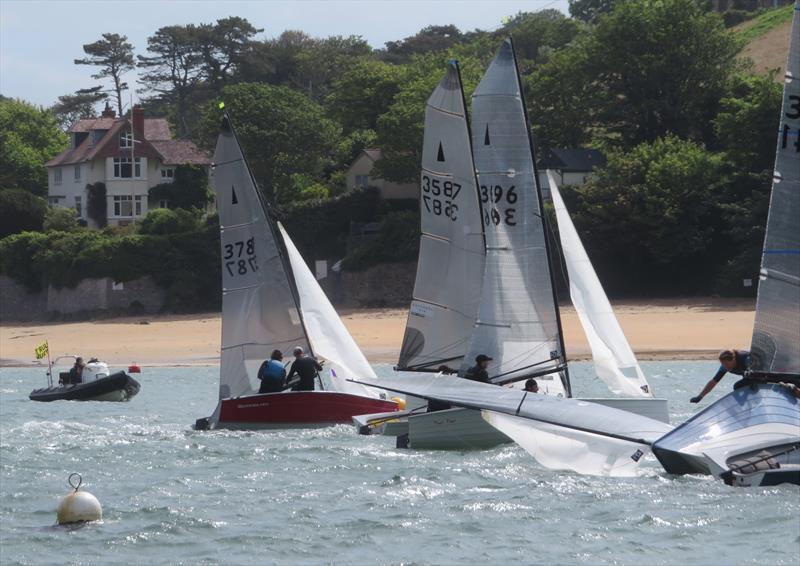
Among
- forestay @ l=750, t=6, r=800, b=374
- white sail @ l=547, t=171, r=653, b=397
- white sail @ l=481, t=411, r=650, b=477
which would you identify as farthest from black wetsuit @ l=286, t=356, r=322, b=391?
forestay @ l=750, t=6, r=800, b=374

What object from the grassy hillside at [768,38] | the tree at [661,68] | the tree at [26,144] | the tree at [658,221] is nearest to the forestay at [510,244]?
the tree at [658,221]

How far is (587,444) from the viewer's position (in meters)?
18.7

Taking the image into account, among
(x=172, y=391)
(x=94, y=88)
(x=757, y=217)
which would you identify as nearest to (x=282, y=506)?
(x=172, y=391)

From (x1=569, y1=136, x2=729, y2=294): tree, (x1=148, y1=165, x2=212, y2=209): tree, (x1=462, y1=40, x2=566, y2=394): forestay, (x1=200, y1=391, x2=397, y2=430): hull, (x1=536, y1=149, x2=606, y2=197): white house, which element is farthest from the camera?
(x1=148, y1=165, x2=212, y2=209): tree

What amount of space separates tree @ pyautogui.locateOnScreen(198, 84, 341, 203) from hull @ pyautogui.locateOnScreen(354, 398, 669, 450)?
1705 inches

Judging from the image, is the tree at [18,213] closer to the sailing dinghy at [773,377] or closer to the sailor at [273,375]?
the sailor at [273,375]

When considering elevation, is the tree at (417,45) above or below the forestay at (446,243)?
above

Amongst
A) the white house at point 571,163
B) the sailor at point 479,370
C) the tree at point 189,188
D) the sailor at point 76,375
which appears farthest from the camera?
the tree at point 189,188

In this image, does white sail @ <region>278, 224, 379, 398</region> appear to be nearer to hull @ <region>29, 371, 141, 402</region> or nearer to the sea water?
the sea water

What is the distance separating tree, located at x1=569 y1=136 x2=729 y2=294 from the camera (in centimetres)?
5138

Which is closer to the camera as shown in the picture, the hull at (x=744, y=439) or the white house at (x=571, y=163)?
the hull at (x=744, y=439)

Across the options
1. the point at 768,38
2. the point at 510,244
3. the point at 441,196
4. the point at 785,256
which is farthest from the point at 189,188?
the point at 785,256

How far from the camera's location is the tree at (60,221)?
66894mm

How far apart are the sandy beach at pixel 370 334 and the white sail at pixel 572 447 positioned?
20874mm
